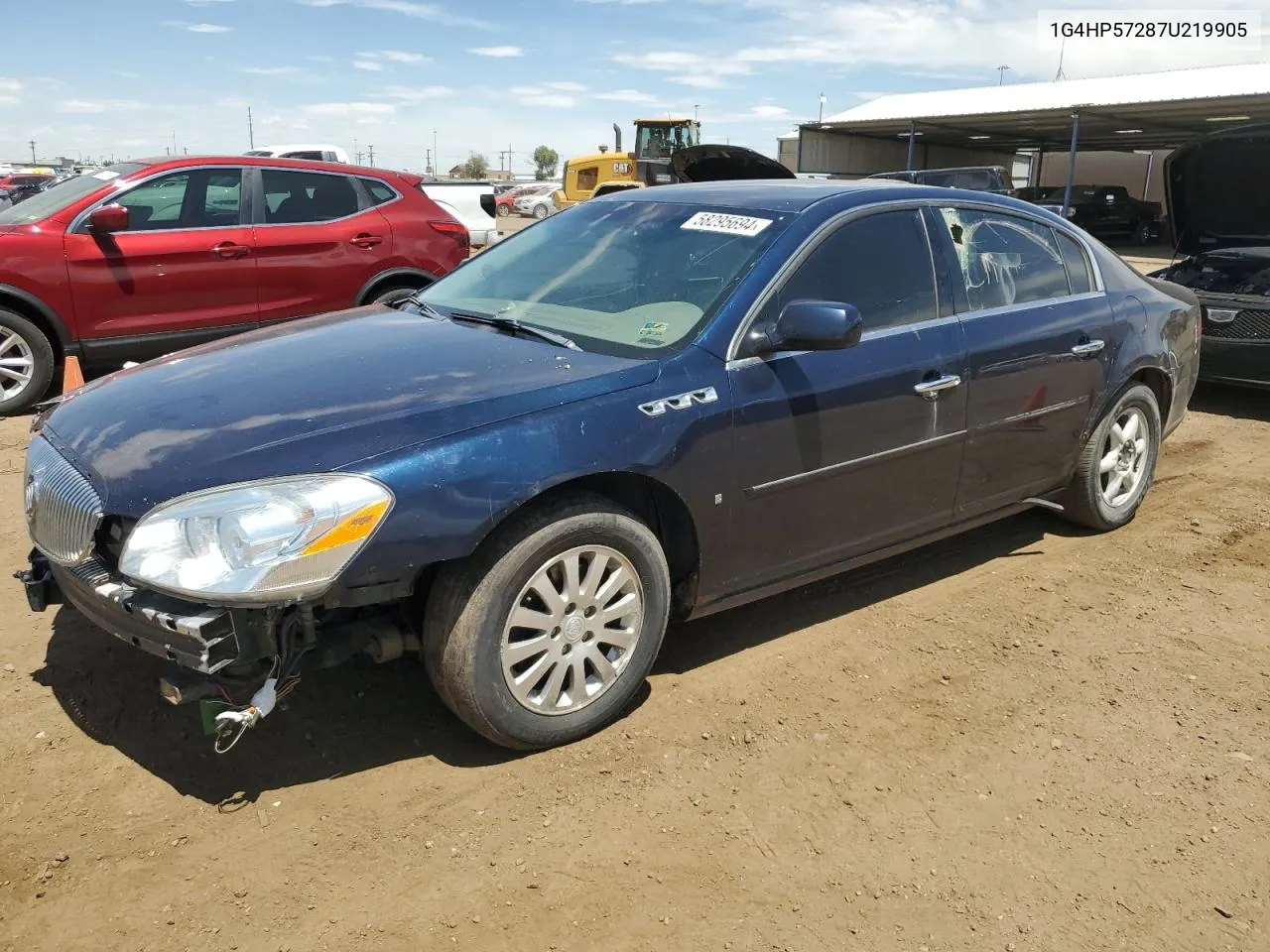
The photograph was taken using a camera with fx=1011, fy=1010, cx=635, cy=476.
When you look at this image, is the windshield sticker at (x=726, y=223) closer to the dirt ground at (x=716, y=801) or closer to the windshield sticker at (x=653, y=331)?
the windshield sticker at (x=653, y=331)

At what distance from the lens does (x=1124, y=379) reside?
15.3 feet

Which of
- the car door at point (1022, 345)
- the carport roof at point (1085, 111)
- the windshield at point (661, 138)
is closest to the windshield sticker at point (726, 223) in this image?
the car door at point (1022, 345)

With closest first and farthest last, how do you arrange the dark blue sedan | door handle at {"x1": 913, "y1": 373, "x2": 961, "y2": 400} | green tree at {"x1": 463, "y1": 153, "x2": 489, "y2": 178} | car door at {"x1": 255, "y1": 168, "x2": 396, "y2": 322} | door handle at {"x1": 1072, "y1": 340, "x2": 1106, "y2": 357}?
the dark blue sedan, door handle at {"x1": 913, "y1": 373, "x2": 961, "y2": 400}, door handle at {"x1": 1072, "y1": 340, "x2": 1106, "y2": 357}, car door at {"x1": 255, "y1": 168, "x2": 396, "y2": 322}, green tree at {"x1": 463, "y1": 153, "x2": 489, "y2": 178}

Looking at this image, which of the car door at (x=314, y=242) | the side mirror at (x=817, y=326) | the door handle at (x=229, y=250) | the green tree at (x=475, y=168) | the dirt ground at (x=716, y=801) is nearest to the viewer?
the dirt ground at (x=716, y=801)

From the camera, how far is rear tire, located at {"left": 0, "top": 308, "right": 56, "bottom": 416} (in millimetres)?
6859

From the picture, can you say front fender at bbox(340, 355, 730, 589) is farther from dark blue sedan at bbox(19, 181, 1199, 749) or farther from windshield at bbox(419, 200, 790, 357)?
windshield at bbox(419, 200, 790, 357)

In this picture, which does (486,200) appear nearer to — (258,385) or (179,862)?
(258,385)

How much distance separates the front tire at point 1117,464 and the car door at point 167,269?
5.79 metres

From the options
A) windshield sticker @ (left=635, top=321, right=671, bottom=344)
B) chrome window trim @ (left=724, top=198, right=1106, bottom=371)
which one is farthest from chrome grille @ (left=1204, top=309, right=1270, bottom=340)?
windshield sticker @ (left=635, top=321, right=671, bottom=344)

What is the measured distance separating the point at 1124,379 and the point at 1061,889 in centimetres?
285

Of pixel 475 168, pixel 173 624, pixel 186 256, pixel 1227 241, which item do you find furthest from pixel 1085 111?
pixel 475 168

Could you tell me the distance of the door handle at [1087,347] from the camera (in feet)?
14.3

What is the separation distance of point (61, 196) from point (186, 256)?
103 cm

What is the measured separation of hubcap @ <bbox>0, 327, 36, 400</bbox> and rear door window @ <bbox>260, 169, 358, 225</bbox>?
1.89 m
